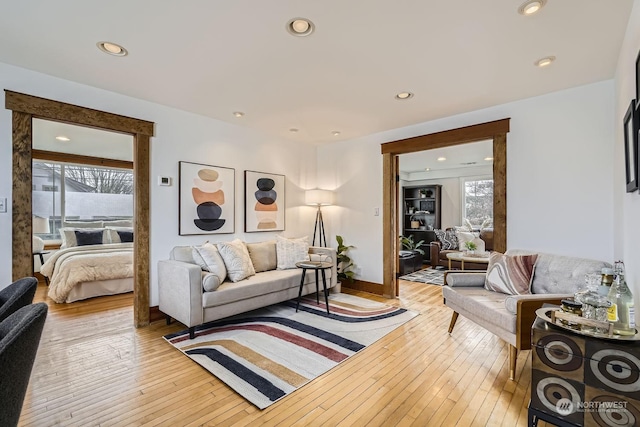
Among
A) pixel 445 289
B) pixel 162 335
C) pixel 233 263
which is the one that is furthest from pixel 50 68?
pixel 445 289

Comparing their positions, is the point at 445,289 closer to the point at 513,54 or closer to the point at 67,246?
the point at 513,54

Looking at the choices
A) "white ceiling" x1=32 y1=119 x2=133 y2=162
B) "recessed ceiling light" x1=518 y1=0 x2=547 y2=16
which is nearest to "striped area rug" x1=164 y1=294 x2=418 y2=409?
"recessed ceiling light" x1=518 y1=0 x2=547 y2=16

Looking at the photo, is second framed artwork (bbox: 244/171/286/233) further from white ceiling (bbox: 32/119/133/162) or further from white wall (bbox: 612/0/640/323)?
white wall (bbox: 612/0/640/323)

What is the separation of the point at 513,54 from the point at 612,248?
1972 mm

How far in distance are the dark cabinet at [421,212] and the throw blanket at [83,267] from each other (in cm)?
635

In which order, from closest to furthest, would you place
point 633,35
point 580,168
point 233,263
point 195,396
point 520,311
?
1. point 633,35
2. point 195,396
3. point 520,311
4. point 580,168
5. point 233,263

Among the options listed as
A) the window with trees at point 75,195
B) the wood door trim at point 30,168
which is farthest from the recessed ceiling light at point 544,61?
the window with trees at point 75,195

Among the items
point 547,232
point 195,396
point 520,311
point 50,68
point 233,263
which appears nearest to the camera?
point 195,396

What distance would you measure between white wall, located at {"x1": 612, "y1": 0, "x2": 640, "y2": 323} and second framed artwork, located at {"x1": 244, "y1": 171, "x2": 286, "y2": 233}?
3747 millimetres

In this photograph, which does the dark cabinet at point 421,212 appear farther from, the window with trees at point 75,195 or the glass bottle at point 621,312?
the window with trees at point 75,195

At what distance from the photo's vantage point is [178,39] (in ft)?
6.78

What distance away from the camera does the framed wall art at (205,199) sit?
11.6 ft

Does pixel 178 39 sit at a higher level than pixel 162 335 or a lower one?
higher

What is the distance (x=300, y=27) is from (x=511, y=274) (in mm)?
2709
